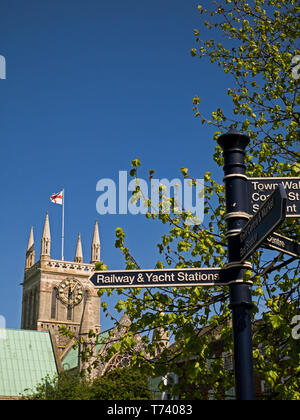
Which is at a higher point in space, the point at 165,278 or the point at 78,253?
the point at 78,253

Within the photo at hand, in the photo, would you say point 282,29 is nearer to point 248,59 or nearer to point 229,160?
point 248,59

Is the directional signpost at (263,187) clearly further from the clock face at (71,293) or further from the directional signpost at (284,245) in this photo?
the clock face at (71,293)

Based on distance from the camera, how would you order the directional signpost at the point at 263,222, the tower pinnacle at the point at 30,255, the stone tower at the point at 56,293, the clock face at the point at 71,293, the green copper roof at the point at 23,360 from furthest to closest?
the tower pinnacle at the point at 30,255 < the clock face at the point at 71,293 < the stone tower at the point at 56,293 < the green copper roof at the point at 23,360 < the directional signpost at the point at 263,222

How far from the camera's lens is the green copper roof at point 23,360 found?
62.5 metres

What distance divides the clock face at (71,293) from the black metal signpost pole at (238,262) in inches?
3091

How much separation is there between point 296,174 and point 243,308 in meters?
3.79

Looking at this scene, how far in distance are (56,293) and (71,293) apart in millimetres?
2151

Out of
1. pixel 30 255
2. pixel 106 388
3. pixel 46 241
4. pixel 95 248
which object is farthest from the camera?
pixel 30 255

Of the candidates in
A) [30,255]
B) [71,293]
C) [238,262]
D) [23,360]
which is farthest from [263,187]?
[30,255]

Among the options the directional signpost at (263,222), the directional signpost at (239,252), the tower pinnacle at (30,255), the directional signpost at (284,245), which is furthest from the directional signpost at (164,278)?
the tower pinnacle at (30,255)

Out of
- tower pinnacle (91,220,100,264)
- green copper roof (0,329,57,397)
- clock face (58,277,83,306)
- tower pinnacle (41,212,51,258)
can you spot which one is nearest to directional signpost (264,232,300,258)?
green copper roof (0,329,57,397)

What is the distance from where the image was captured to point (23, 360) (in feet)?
218

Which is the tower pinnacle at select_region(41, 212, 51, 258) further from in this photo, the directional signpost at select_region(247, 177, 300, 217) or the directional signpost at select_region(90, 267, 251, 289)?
the directional signpost at select_region(247, 177, 300, 217)

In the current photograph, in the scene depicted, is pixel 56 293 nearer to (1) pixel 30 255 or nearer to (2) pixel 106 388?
(1) pixel 30 255
